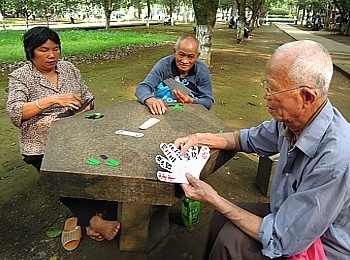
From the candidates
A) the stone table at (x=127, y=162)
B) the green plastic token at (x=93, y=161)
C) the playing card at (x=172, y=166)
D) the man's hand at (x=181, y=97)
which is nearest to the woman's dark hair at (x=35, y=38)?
the stone table at (x=127, y=162)

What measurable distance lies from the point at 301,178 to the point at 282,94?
14.3 inches

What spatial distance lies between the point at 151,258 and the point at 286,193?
116 centimetres

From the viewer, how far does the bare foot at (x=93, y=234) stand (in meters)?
2.43

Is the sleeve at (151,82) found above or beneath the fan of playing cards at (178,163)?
above

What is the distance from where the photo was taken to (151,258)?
230cm

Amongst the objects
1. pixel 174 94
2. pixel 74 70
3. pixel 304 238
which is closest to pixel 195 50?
pixel 174 94

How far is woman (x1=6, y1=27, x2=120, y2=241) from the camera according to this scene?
2.38 m

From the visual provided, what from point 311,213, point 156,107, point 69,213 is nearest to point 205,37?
point 156,107

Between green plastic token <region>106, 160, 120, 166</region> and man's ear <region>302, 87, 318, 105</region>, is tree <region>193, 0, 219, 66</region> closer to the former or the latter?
green plastic token <region>106, 160, 120, 166</region>

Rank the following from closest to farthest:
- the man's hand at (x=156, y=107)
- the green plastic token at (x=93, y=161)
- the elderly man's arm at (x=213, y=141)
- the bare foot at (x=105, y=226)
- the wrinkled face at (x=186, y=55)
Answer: the green plastic token at (x=93, y=161)
the elderly man's arm at (x=213, y=141)
the bare foot at (x=105, y=226)
the man's hand at (x=156, y=107)
the wrinkled face at (x=186, y=55)

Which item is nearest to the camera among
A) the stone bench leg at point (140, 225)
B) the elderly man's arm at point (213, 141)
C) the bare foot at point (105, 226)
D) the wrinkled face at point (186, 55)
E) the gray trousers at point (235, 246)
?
the gray trousers at point (235, 246)

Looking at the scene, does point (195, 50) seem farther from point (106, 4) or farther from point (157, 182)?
point (106, 4)

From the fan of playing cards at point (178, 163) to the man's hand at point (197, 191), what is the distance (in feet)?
0.08

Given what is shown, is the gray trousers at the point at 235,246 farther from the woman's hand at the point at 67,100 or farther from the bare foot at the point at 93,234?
the woman's hand at the point at 67,100
